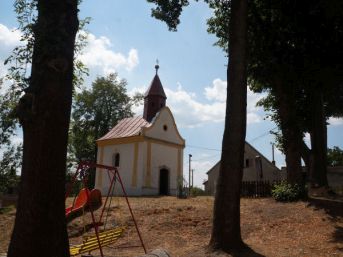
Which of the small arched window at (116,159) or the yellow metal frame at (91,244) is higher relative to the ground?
the small arched window at (116,159)

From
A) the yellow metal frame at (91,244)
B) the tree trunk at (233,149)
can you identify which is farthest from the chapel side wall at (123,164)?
the tree trunk at (233,149)

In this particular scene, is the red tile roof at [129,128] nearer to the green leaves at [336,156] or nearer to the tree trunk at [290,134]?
the tree trunk at [290,134]

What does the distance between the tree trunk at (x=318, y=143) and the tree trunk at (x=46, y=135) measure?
13.2 metres

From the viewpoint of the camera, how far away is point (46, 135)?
627 cm

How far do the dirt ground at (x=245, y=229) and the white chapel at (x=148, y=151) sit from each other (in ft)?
41.5

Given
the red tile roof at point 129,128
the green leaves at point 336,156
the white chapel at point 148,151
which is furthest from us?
the green leaves at point 336,156

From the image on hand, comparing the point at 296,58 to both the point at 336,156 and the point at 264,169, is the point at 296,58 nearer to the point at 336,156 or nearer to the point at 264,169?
the point at 264,169

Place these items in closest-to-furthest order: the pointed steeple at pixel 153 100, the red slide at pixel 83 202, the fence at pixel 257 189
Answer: the red slide at pixel 83 202 < the fence at pixel 257 189 < the pointed steeple at pixel 153 100

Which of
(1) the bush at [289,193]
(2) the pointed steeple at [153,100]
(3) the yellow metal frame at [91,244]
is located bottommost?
(3) the yellow metal frame at [91,244]

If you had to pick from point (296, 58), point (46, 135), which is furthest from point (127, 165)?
point (46, 135)

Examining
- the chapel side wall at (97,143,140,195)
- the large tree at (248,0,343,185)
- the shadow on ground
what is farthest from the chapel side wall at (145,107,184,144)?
the shadow on ground

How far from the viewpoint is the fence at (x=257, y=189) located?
20969mm

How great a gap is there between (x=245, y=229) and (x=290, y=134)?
225 inches

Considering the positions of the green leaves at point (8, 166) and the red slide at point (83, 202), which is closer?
the red slide at point (83, 202)
